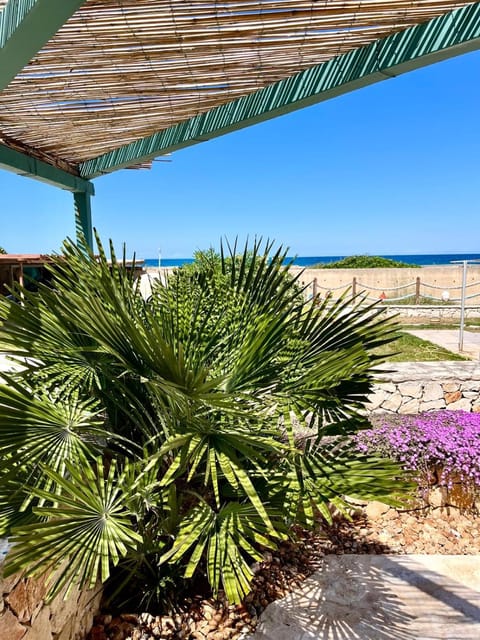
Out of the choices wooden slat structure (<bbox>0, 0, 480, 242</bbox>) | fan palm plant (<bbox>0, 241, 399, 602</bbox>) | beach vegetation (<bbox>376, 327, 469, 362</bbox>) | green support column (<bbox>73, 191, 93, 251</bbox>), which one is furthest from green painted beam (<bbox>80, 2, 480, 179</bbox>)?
beach vegetation (<bbox>376, 327, 469, 362</bbox>)

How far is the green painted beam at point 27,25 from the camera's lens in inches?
42.5

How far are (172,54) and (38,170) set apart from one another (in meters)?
1.70

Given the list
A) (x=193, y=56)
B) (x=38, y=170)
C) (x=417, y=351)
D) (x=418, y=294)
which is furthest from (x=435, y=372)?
(x=418, y=294)

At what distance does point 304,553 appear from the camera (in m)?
2.52

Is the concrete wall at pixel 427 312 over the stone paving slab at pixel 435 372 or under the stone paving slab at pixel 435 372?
over

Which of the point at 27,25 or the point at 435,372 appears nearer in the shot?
the point at 27,25

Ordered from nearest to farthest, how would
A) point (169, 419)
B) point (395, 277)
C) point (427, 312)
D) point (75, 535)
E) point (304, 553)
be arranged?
point (75, 535) < point (169, 419) < point (304, 553) < point (427, 312) < point (395, 277)

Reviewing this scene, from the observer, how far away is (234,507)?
1.63 metres

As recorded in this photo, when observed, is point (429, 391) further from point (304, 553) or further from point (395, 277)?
point (395, 277)

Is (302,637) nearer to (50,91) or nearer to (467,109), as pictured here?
(50,91)

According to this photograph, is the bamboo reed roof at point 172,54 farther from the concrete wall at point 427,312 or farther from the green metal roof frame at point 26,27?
the concrete wall at point 427,312

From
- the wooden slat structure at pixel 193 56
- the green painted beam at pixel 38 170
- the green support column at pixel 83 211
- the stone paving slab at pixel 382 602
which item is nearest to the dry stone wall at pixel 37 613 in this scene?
the stone paving slab at pixel 382 602

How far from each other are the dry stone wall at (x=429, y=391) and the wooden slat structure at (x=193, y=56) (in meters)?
3.07

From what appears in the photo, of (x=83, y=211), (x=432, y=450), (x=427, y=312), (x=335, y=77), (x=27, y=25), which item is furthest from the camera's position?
(x=427, y=312)
